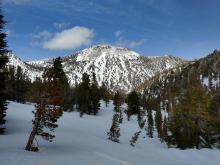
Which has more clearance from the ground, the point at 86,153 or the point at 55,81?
the point at 55,81

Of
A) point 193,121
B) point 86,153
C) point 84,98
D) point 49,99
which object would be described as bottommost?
point 86,153

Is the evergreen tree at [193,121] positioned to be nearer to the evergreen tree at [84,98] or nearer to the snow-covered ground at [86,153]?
the snow-covered ground at [86,153]

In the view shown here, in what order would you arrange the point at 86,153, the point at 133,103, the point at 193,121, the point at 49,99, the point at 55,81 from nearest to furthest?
the point at 49,99
the point at 55,81
the point at 86,153
the point at 193,121
the point at 133,103

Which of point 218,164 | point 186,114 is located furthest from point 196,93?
point 218,164

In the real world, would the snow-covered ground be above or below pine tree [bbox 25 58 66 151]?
below

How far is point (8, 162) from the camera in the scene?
2233 centimetres

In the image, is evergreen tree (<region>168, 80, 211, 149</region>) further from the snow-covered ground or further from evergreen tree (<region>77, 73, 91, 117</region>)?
evergreen tree (<region>77, 73, 91, 117</region>)

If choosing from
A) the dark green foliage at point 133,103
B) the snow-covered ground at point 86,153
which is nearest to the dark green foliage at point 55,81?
the snow-covered ground at point 86,153

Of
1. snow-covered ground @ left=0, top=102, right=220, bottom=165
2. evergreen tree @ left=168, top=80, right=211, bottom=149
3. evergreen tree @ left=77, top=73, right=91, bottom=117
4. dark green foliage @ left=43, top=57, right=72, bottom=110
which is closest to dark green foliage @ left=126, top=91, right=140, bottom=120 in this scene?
evergreen tree @ left=77, top=73, right=91, bottom=117

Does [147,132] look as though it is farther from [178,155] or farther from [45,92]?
[45,92]

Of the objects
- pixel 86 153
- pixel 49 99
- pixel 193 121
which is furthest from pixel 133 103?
pixel 49 99

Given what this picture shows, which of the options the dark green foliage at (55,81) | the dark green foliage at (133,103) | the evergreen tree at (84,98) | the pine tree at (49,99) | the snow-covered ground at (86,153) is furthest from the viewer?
the dark green foliage at (133,103)

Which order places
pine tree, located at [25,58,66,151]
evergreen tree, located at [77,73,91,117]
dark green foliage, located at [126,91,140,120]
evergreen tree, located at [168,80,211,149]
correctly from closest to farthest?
pine tree, located at [25,58,66,151]
evergreen tree, located at [168,80,211,149]
evergreen tree, located at [77,73,91,117]
dark green foliage, located at [126,91,140,120]

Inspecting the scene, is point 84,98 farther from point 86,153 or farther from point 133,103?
point 86,153
